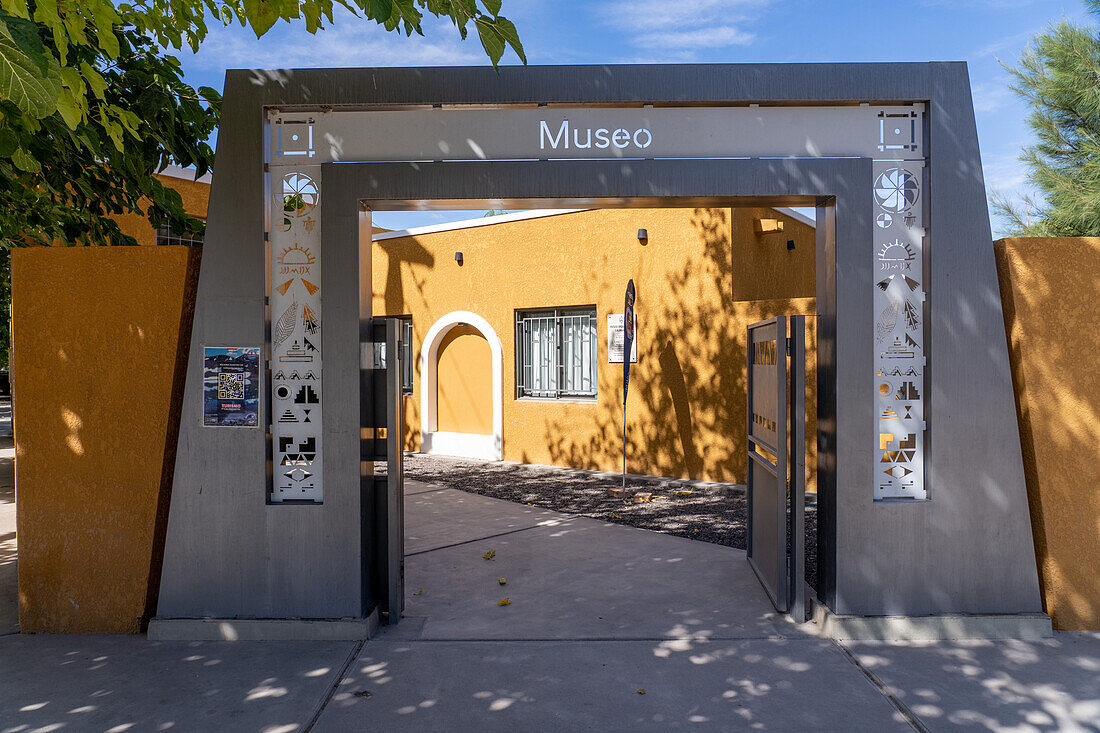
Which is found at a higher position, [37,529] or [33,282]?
[33,282]

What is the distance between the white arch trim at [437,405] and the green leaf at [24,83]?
9.79m

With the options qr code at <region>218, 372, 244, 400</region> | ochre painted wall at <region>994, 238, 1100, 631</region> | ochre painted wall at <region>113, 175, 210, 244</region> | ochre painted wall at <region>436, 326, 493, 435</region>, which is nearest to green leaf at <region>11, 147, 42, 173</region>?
qr code at <region>218, 372, 244, 400</region>

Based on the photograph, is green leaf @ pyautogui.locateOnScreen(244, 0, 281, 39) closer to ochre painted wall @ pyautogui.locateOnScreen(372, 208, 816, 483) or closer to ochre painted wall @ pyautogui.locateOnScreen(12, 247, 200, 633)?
ochre painted wall @ pyautogui.locateOnScreen(12, 247, 200, 633)

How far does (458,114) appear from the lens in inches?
173

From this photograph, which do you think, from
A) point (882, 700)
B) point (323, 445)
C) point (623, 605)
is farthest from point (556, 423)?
point (882, 700)

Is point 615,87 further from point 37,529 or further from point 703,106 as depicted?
point 37,529

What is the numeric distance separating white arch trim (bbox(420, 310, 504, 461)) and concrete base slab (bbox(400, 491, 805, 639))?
15.3 feet

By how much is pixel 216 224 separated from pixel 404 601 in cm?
271

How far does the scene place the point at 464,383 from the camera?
1330 centimetres

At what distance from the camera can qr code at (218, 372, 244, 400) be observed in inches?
172

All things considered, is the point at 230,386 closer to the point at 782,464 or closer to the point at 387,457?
the point at 387,457

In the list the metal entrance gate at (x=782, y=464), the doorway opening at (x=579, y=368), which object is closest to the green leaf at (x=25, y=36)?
the metal entrance gate at (x=782, y=464)

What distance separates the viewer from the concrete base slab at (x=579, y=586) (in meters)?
4.54

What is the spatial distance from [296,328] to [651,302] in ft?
22.6
